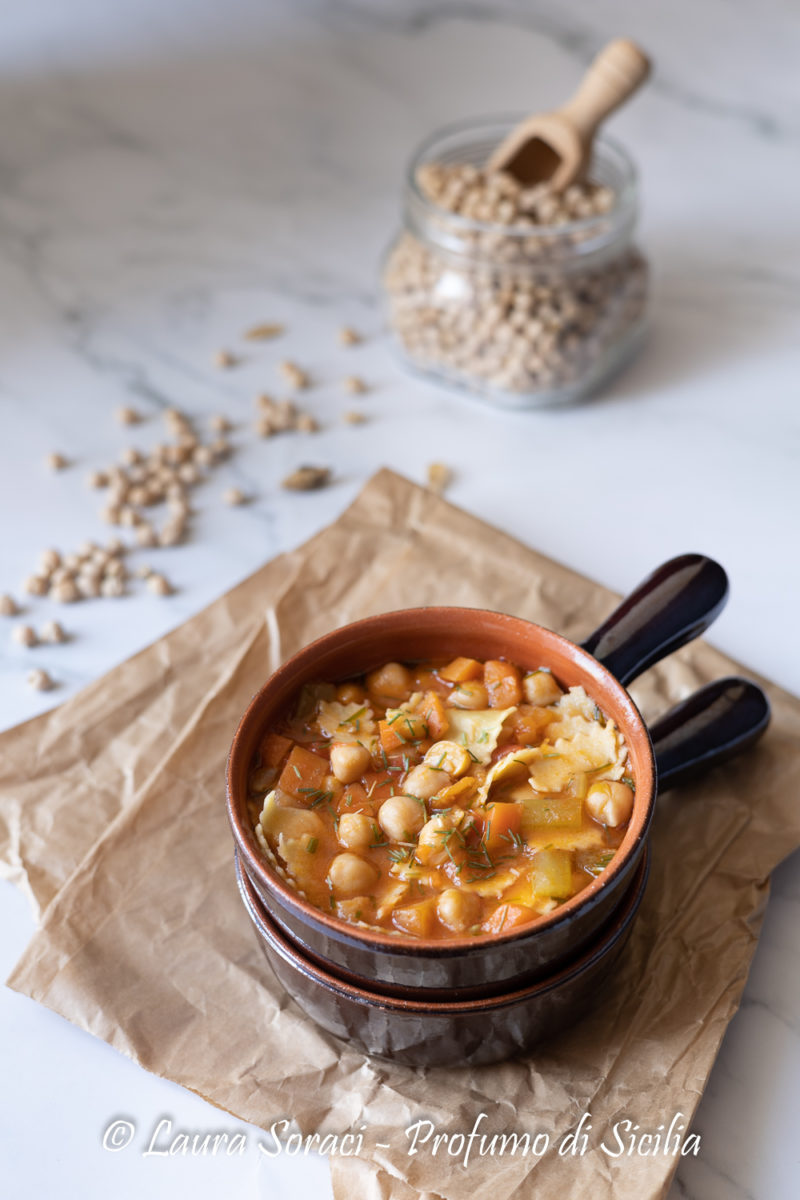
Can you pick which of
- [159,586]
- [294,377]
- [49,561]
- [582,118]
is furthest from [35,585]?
[582,118]

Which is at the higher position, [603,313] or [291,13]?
[603,313]

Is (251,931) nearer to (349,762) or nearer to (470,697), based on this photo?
(349,762)

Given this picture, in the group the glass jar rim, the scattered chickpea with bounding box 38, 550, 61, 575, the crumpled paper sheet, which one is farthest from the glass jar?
the scattered chickpea with bounding box 38, 550, 61, 575

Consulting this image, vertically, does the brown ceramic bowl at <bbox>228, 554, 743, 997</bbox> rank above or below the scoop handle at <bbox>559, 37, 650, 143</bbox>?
below

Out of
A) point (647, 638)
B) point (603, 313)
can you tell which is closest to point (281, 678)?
point (647, 638)

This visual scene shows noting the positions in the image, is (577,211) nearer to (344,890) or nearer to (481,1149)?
(344,890)

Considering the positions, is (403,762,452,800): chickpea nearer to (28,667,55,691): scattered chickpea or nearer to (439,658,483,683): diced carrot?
(439,658,483,683): diced carrot
